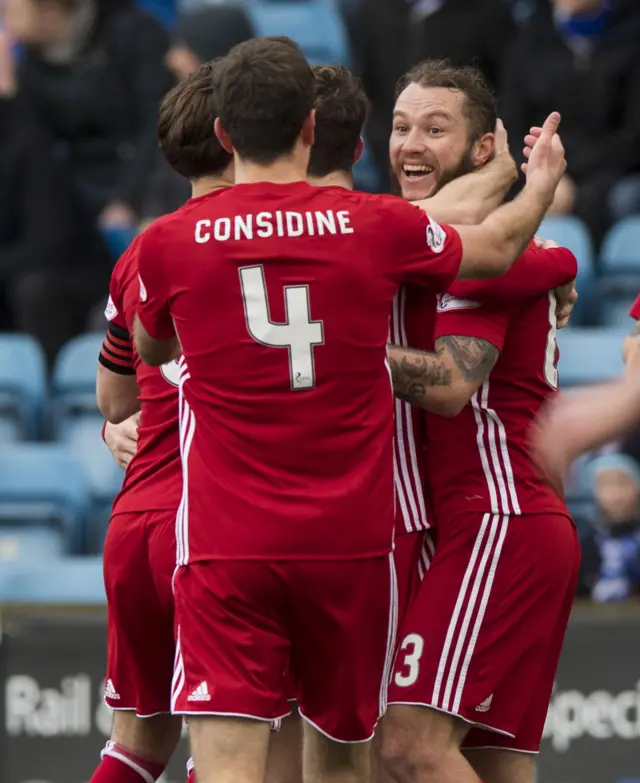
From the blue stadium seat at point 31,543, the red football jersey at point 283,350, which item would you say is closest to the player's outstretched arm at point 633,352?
the red football jersey at point 283,350

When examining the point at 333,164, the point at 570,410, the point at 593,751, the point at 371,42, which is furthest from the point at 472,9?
the point at 570,410

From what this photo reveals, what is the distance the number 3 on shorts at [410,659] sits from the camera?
15.0ft

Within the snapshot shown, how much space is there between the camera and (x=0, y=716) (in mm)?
6887

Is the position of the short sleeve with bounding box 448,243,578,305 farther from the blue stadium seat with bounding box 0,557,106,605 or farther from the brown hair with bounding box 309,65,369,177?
the blue stadium seat with bounding box 0,557,106,605

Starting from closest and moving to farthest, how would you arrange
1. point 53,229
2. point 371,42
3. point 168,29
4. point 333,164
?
point 333,164, point 53,229, point 371,42, point 168,29

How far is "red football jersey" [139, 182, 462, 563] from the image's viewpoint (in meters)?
3.91

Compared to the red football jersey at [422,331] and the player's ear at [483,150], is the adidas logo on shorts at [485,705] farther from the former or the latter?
the player's ear at [483,150]

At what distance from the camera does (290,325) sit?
3.91 m

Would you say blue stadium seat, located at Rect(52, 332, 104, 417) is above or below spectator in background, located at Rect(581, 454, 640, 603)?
above

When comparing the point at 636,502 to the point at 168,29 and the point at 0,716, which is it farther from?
the point at 168,29

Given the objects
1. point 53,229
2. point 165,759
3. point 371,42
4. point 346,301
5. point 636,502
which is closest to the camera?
point 346,301

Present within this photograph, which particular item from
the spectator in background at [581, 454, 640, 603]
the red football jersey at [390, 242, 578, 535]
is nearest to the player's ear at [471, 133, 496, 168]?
the red football jersey at [390, 242, 578, 535]

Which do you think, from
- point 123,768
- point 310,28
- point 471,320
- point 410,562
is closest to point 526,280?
point 471,320

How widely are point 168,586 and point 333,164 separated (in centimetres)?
121
